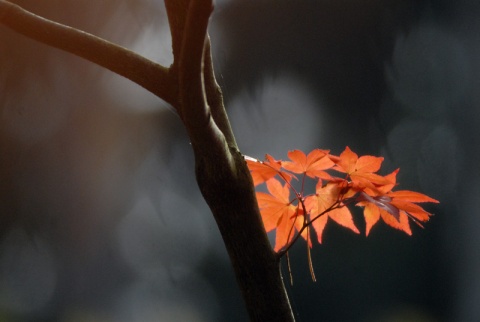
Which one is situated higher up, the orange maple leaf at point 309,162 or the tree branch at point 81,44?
the tree branch at point 81,44

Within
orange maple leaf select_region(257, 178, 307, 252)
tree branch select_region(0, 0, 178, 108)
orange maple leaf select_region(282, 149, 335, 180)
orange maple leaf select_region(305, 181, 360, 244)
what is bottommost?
orange maple leaf select_region(257, 178, 307, 252)

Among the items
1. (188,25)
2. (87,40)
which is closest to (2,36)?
(87,40)

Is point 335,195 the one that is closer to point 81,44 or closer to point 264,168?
point 264,168

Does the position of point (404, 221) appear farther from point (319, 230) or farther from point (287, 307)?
point (287, 307)

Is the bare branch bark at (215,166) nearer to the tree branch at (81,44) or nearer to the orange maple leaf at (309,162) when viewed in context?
the tree branch at (81,44)

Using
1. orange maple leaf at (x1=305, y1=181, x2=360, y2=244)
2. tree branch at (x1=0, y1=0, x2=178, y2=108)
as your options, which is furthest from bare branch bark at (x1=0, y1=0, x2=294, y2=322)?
orange maple leaf at (x1=305, y1=181, x2=360, y2=244)

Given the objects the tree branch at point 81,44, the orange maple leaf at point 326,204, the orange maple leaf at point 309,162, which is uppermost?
the tree branch at point 81,44

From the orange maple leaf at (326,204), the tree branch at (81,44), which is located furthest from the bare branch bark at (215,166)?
the orange maple leaf at (326,204)

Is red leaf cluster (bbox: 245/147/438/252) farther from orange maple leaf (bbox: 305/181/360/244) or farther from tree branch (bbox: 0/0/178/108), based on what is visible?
tree branch (bbox: 0/0/178/108)
